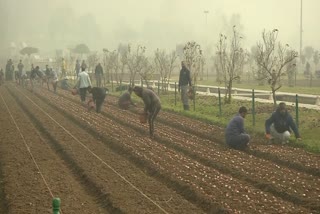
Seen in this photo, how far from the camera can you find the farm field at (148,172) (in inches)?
317

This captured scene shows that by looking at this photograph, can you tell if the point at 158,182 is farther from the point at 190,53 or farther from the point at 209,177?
the point at 190,53

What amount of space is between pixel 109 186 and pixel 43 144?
5006 mm

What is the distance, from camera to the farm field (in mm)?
8055

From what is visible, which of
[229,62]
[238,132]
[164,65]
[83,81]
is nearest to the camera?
[238,132]

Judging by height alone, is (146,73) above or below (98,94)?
above

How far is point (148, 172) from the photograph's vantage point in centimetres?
1045

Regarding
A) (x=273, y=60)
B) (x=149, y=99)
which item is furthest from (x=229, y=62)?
(x=149, y=99)

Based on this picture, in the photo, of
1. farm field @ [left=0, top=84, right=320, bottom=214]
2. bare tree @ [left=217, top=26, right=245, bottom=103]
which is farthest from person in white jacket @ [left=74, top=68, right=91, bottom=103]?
bare tree @ [left=217, top=26, right=245, bottom=103]

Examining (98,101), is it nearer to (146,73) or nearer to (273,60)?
(273,60)

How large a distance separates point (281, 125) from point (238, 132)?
1330 mm

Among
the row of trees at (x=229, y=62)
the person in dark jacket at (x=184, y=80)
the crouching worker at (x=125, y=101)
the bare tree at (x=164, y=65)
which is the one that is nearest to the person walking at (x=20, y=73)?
the row of trees at (x=229, y=62)

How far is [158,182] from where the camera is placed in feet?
31.2

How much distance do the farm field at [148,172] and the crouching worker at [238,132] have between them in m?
0.27

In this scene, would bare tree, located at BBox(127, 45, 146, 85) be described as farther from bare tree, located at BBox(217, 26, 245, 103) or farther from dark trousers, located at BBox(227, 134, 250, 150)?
dark trousers, located at BBox(227, 134, 250, 150)
